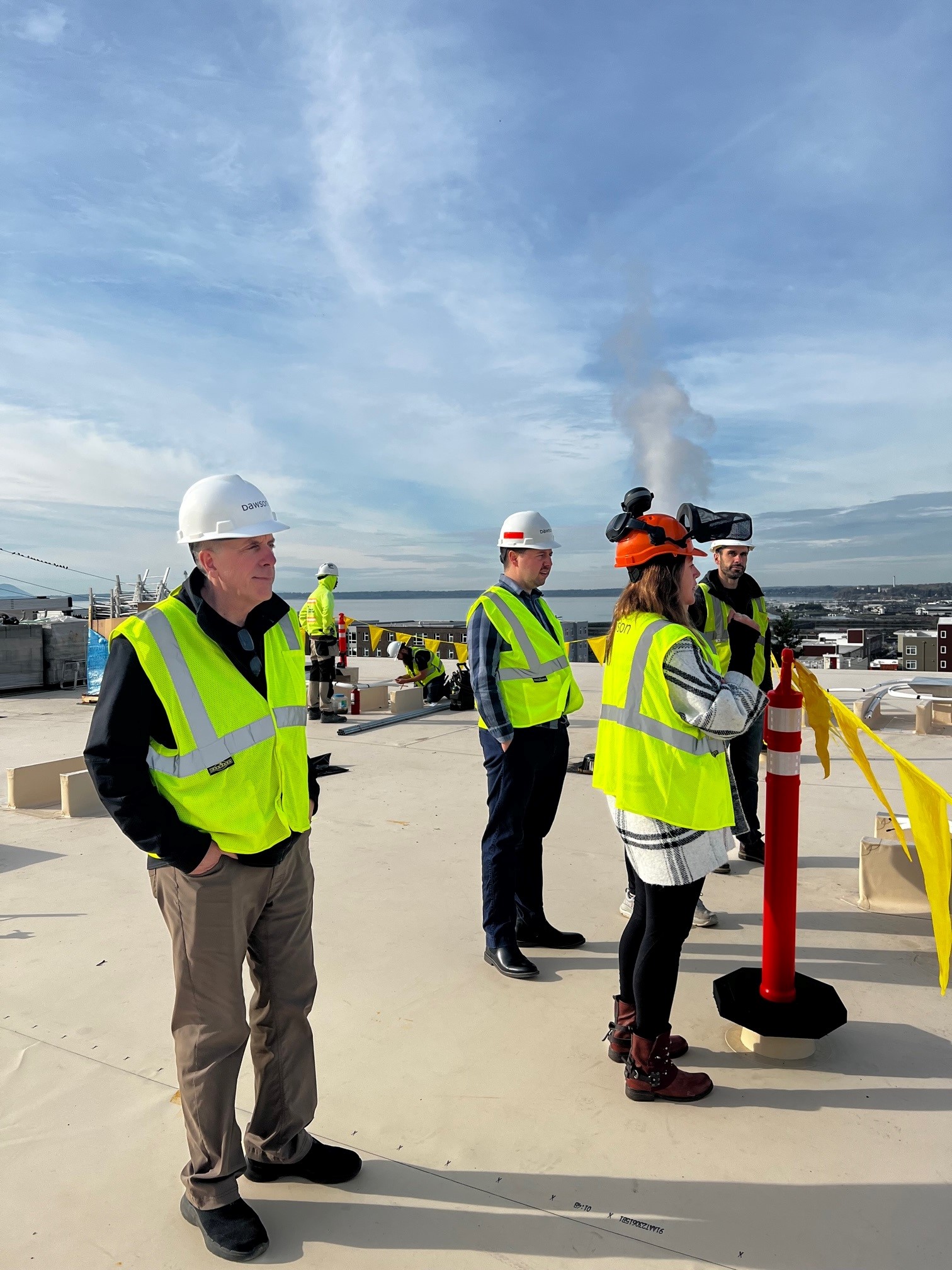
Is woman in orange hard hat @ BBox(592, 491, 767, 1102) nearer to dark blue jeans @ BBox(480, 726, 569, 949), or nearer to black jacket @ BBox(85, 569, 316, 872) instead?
dark blue jeans @ BBox(480, 726, 569, 949)

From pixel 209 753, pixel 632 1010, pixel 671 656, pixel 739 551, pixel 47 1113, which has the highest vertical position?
pixel 739 551

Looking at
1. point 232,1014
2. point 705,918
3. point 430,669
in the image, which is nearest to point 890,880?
point 705,918

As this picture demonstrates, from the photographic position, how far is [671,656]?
2541 millimetres

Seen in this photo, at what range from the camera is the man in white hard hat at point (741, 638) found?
455 cm

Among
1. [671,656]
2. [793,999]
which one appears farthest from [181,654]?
[793,999]

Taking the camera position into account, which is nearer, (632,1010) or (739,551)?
(632,1010)

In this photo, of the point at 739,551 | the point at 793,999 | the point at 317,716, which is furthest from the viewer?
the point at 317,716

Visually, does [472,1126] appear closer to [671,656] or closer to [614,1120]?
[614,1120]

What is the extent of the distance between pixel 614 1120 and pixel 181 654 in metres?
1.90

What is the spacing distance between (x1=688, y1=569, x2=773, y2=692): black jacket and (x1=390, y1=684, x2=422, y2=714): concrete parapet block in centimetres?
624

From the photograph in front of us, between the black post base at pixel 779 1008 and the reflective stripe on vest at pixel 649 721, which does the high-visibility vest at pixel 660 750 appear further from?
the black post base at pixel 779 1008

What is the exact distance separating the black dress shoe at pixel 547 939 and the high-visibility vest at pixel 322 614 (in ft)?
22.8

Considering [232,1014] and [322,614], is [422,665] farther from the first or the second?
[232,1014]

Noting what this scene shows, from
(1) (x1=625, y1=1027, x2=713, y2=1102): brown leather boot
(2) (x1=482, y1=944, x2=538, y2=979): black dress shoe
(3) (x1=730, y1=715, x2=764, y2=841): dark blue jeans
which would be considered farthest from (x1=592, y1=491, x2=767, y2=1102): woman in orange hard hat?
(3) (x1=730, y1=715, x2=764, y2=841): dark blue jeans
